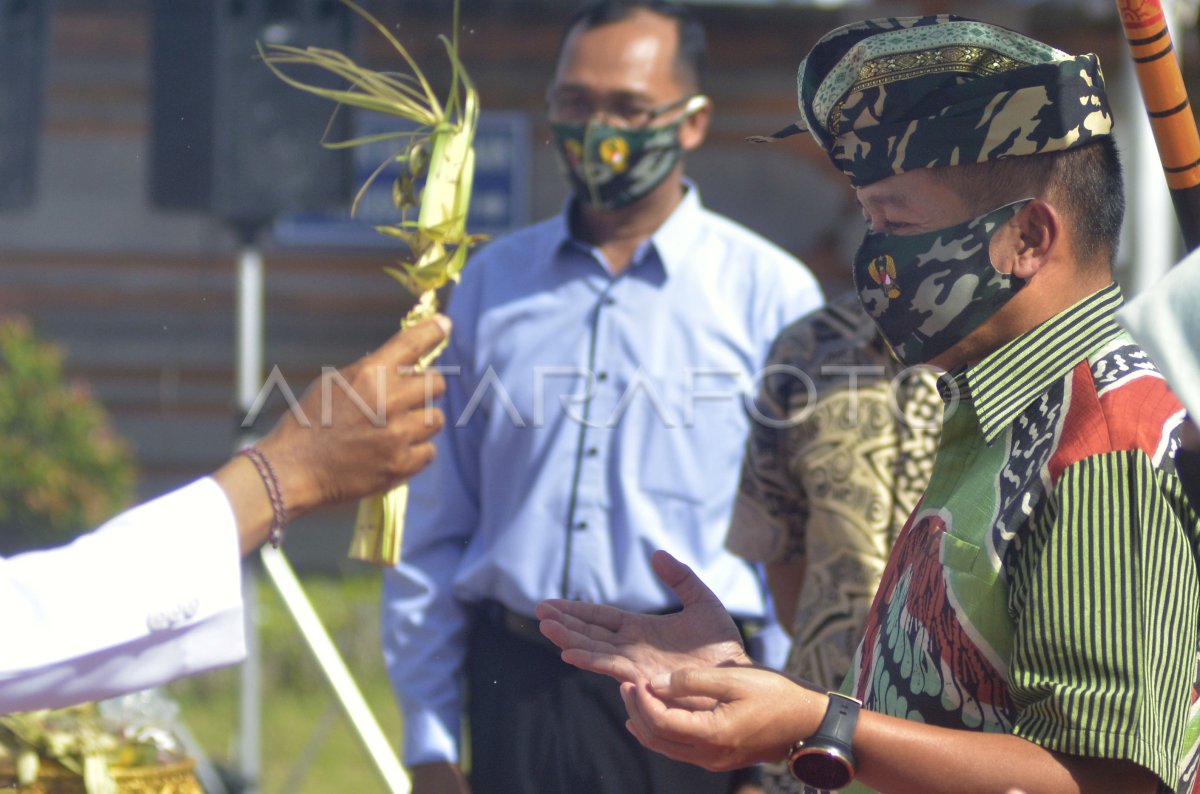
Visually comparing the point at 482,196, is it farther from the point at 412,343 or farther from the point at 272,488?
the point at 272,488

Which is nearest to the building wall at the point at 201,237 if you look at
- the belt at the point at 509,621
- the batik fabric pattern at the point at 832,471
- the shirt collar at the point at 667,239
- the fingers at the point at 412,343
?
the shirt collar at the point at 667,239

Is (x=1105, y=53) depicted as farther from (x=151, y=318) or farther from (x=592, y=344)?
(x=592, y=344)

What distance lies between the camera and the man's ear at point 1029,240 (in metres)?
1.60

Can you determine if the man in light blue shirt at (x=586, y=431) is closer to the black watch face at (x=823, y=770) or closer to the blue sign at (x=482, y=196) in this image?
the black watch face at (x=823, y=770)

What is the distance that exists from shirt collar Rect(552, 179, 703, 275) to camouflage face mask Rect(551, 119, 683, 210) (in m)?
0.08

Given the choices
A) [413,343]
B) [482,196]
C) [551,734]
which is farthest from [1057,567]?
[482,196]

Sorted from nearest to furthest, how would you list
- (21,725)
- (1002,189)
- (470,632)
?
(1002,189) → (21,725) → (470,632)

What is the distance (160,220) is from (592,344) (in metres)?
5.95

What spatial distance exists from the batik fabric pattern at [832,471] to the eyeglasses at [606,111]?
29.2 inches

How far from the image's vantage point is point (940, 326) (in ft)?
5.48

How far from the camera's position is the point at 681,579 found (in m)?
1.76

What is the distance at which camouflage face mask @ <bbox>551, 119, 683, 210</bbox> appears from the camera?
10.5 feet

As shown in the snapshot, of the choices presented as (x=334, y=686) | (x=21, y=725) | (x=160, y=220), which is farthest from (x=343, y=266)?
(x=21, y=725)

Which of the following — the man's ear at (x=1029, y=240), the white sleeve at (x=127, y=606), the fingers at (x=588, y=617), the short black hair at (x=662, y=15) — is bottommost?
the white sleeve at (x=127, y=606)
